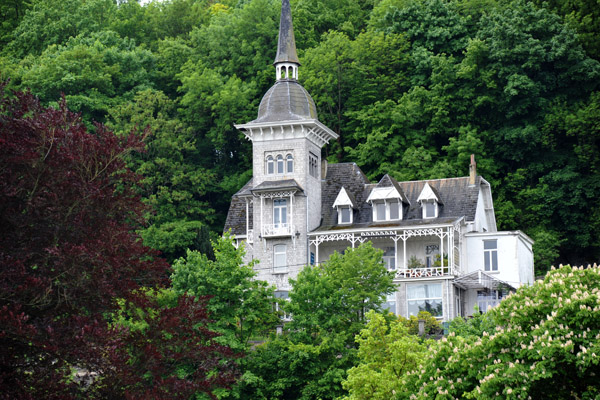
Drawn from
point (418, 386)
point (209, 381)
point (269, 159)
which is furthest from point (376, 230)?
point (209, 381)

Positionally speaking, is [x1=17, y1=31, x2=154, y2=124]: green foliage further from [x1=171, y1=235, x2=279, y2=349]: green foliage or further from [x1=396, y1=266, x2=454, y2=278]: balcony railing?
[x1=171, y1=235, x2=279, y2=349]: green foliage

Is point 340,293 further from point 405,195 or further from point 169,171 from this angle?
point 169,171

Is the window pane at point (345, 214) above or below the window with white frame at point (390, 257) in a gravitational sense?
above

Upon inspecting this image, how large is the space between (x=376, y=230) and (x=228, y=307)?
588 inches

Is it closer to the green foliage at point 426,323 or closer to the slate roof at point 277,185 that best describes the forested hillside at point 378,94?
the slate roof at point 277,185

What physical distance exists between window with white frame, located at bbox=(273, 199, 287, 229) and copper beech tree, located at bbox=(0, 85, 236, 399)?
35.8 meters

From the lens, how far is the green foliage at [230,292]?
133 ft

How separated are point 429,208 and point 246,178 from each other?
17.4 metres

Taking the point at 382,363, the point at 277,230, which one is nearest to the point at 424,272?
the point at 277,230

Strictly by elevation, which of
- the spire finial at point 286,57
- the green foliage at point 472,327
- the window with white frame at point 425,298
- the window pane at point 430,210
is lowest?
the green foliage at point 472,327

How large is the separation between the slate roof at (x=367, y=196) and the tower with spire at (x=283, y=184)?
673mm

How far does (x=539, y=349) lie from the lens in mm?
21688

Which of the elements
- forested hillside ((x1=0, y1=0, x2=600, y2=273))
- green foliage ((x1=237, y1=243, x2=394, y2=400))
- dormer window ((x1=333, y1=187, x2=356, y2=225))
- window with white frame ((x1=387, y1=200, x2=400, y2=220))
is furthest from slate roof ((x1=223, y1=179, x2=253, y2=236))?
green foliage ((x1=237, y1=243, x2=394, y2=400))

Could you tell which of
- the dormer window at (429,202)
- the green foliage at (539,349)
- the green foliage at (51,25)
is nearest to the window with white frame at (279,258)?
the dormer window at (429,202)
